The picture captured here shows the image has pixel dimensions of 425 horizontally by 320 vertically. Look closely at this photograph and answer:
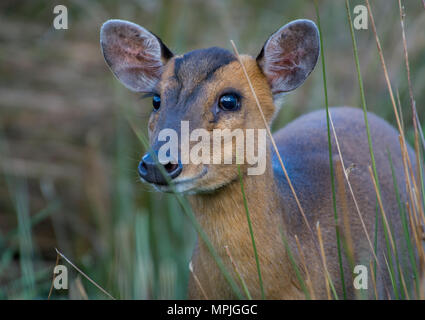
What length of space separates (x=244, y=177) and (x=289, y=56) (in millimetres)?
799

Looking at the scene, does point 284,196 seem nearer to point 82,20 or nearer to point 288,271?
point 288,271

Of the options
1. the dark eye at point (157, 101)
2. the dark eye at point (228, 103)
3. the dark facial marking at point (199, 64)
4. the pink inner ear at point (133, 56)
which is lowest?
the dark eye at point (228, 103)

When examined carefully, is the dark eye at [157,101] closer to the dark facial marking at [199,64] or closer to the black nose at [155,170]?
the dark facial marking at [199,64]

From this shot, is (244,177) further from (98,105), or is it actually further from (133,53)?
(98,105)

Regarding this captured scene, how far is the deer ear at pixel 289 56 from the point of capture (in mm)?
3885

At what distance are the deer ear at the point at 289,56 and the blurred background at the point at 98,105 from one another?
8.95ft

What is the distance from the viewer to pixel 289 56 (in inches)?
157

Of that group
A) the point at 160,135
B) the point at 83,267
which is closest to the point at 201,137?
the point at 160,135

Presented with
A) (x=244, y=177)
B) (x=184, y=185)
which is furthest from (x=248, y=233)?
(x=184, y=185)

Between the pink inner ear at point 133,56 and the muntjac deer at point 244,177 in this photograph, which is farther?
the pink inner ear at point 133,56

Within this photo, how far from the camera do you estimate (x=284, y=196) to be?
13.2 feet

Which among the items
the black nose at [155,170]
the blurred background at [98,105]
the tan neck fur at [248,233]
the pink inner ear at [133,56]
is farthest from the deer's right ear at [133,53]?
the blurred background at [98,105]
